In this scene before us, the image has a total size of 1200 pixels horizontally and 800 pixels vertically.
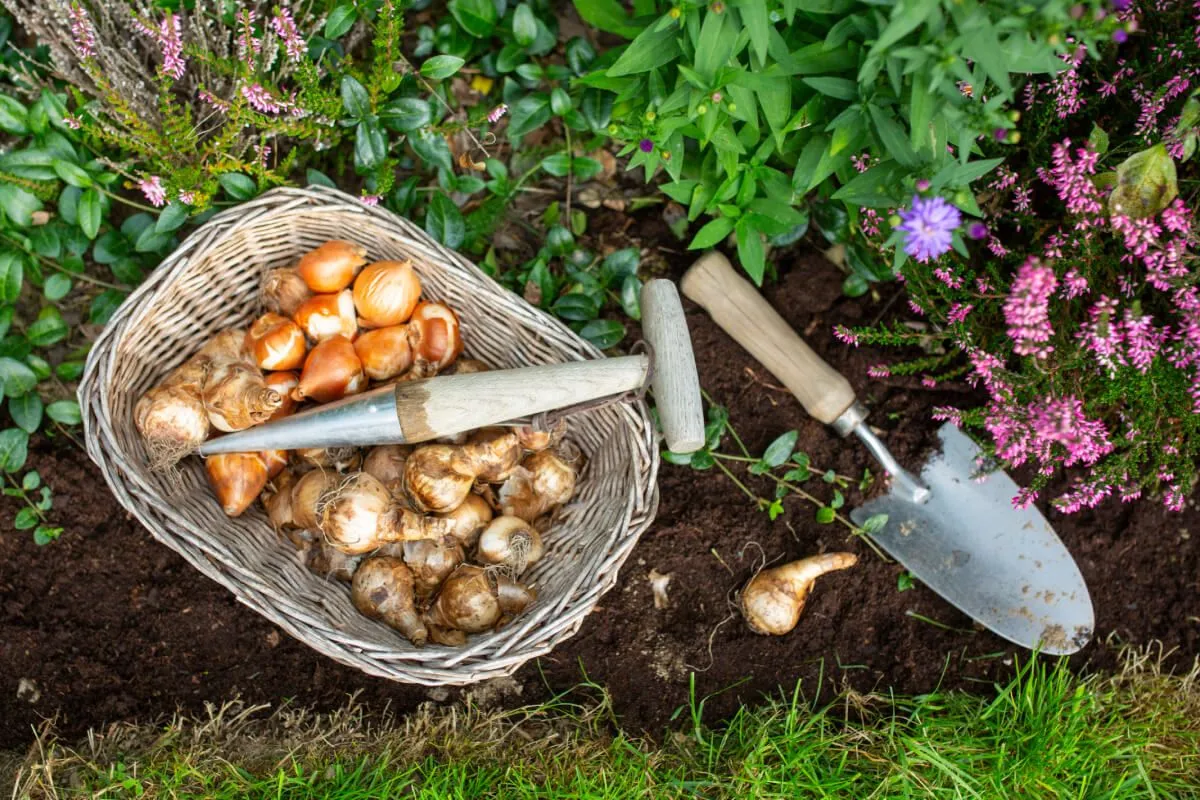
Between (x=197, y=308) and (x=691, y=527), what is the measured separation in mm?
1217

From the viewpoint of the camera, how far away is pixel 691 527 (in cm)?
223

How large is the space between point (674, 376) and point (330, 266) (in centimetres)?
75

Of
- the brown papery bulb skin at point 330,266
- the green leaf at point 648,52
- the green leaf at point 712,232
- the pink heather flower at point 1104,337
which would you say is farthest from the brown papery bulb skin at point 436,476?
the pink heather flower at point 1104,337

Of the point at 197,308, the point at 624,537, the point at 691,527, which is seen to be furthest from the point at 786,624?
the point at 197,308

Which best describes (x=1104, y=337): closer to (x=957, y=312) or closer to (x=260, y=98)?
(x=957, y=312)

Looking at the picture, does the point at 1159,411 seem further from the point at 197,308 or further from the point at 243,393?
the point at 197,308

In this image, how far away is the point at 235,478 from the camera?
1890 mm

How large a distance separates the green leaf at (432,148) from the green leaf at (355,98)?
0.12 metres

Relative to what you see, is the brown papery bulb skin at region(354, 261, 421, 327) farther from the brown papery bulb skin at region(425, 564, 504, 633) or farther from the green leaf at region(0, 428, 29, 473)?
the green leaf at region(0, 428, 29, 473)

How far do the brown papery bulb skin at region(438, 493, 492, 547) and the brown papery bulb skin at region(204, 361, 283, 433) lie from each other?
0.41 m

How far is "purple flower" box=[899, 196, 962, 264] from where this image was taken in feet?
4.61

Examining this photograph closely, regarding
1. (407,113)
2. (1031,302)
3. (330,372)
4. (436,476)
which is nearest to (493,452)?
(436,476)

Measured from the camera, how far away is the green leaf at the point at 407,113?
2.01 m

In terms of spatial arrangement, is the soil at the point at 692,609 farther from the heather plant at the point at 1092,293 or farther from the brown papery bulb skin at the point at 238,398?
the brown papery bulb skin at the point at 238,398
